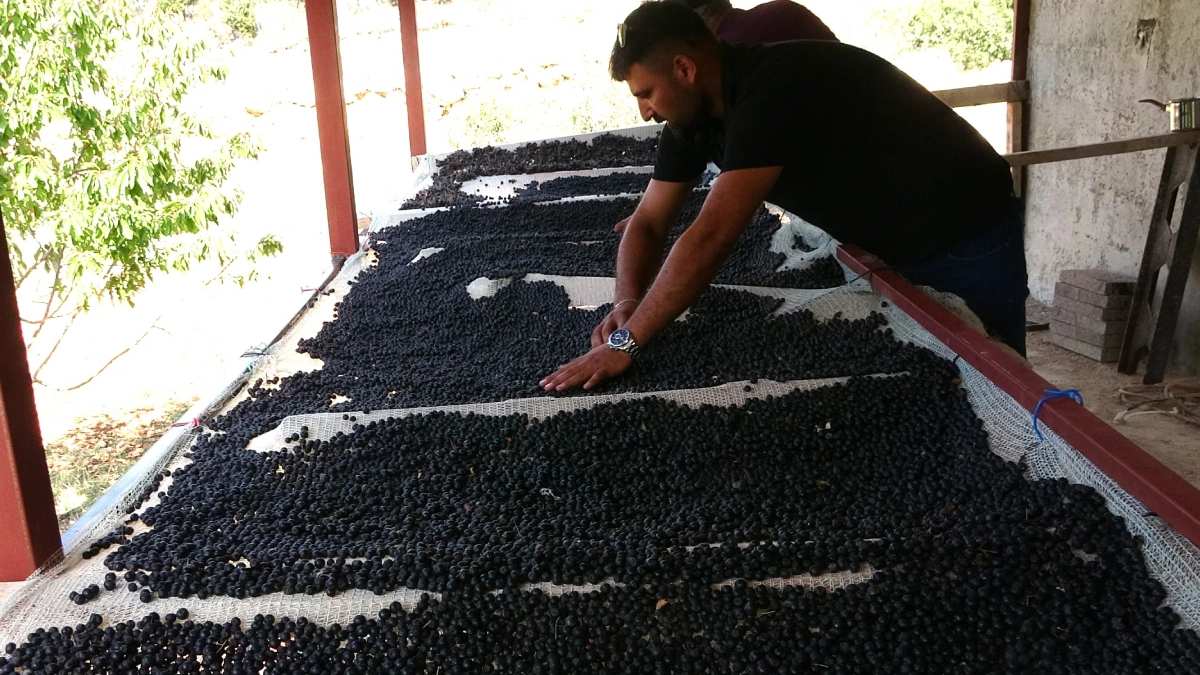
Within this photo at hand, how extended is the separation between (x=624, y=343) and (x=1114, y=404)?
3716 mm

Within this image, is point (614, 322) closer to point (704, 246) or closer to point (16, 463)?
point (704, 246)

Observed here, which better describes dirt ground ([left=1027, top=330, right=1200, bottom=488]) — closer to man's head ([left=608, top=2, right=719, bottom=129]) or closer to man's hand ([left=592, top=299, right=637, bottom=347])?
man's hand ([left=592, top=299, right=637, bottom=347])

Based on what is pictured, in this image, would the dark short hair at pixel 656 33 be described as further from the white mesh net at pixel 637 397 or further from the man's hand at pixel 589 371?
the white mesh net at pixel 637 397

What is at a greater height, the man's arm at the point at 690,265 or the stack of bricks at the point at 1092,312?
the man's arm at the point at 690,265

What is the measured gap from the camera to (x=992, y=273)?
8.36 ft

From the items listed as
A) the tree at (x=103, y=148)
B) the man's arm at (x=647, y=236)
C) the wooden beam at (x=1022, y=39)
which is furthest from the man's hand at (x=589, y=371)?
the wooden beam at (x=1022, y=39)

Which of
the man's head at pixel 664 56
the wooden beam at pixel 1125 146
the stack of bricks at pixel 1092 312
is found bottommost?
the stack of bricks at pixel 1092 312

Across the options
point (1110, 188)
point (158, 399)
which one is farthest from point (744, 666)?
point (158, 399)

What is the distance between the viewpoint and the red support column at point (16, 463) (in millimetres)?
1750

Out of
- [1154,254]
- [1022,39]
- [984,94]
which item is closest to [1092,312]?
[1154,254]

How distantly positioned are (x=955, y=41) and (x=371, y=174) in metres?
9.80

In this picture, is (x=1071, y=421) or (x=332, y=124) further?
(x=332, y=124)

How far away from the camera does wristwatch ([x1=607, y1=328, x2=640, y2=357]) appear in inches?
95.8

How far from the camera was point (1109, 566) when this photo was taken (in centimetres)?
151
